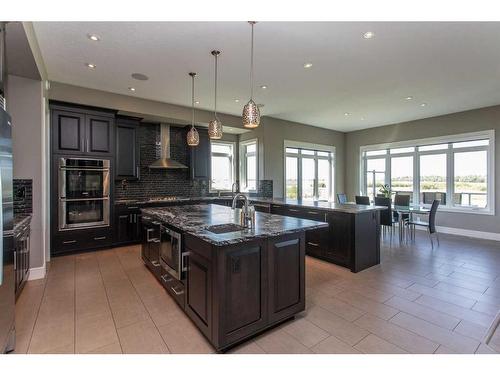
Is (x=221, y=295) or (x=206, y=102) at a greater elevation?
(x=206, y=102)

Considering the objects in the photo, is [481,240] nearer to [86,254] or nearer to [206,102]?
[206,102]

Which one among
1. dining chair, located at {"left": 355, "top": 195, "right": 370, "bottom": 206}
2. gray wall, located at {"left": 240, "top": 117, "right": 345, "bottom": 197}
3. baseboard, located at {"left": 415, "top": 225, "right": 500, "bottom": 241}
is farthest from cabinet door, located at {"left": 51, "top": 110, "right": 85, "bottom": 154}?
baseboard, located at {"left": 415, "top": 225, "right": 500, "bottom": 241}

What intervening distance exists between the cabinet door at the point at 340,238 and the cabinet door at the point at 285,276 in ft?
5.14

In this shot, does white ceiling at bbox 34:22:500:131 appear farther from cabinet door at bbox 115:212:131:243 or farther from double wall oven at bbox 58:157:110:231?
cabinet door at bbox 115:212:131:243

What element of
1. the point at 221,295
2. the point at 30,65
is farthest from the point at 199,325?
the point at 30,65

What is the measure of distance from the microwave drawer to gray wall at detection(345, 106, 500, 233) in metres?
7.22

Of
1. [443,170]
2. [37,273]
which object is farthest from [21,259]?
[443,170]

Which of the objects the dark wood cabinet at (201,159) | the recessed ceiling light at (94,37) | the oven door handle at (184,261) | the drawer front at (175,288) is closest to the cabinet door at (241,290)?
the oven door handle at (184,261)

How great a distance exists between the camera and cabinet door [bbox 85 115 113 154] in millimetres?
4438

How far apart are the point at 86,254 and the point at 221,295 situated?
3.67 meters

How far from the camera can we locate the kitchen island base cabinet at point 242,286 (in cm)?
184

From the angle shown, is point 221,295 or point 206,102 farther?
point 206,102

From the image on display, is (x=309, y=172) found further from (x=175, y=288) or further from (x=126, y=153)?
(x=175, y=288)

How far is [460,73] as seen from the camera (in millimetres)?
3775
